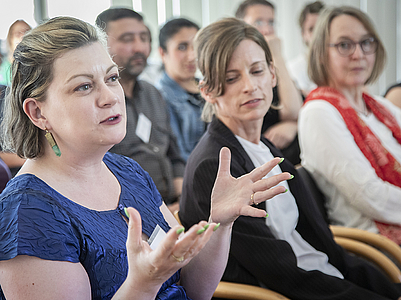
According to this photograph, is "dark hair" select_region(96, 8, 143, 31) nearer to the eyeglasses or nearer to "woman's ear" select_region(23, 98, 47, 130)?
the eyeglasses

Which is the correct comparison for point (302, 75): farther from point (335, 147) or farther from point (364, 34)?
point (335, 147)

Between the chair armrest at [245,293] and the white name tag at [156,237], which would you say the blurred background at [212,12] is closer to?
the white name tag at [156,237]

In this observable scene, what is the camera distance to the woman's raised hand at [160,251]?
2.49ft

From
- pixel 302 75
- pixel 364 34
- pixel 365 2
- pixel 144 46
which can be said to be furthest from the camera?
pixel 365 2

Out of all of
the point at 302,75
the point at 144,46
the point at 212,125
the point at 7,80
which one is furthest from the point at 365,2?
the point at 7,80

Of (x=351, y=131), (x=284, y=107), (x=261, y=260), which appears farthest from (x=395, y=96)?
(x=261, y=260)

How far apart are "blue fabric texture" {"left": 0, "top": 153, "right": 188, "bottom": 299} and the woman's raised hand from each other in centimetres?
15

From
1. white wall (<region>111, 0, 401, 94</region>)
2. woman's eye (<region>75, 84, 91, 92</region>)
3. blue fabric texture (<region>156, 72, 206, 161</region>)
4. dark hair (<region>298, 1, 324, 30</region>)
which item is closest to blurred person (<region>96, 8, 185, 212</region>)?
blue fabric texture (<region>156, 72, 206, 161</region>)

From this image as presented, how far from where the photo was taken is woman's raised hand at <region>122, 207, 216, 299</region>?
0.76m

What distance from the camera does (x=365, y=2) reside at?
502 cm

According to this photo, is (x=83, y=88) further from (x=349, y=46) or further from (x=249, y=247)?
(x=349, y=46)

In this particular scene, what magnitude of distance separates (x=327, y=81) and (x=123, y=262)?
173 centimetres

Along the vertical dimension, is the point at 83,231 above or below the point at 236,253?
above

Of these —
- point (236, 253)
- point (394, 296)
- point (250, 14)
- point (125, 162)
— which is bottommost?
point (394, 296)
